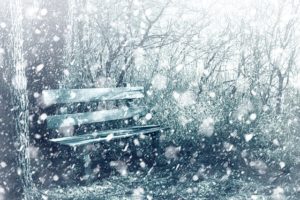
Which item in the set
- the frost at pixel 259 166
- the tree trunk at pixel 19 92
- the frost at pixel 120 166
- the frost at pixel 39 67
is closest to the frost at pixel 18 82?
the tree trunk at pixel 19 92

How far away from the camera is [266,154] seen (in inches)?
265

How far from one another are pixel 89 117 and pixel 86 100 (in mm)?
242

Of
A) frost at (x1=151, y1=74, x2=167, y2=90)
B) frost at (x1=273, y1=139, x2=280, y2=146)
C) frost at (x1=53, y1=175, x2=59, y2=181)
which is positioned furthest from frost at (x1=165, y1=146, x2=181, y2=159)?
frost at (x1=151, y1=74, x2=167, y2=90)

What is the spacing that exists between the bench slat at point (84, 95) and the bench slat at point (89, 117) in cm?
18

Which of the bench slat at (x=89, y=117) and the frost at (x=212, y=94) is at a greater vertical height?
the bench slat at (x=89, y=117)

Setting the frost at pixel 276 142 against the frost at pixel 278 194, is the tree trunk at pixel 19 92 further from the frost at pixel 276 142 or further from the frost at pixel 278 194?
the frost at pixel 276 142

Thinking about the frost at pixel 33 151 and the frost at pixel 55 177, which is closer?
the frost at pixel 33 151

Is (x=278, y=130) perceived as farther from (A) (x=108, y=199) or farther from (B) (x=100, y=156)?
(A) (x=108, y=199)

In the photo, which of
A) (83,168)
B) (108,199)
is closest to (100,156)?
(83,168)

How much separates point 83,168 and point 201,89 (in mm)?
5284

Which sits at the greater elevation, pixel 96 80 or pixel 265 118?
pixel 96 80

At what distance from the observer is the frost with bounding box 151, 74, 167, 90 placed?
34.0 feet

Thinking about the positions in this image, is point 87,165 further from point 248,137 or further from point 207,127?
point 248,137

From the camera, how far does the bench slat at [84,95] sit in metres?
4.75
